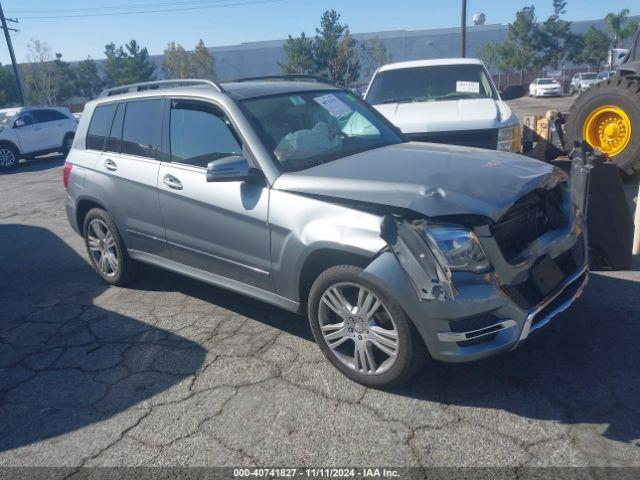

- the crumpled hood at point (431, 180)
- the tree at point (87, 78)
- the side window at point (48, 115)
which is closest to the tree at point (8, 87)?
the tree at point (87, 78)

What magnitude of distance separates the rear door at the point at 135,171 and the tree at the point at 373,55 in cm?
5441

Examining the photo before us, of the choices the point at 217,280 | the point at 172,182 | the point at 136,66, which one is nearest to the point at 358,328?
the point at 217,280

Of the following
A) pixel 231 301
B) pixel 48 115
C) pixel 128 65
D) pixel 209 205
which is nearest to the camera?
pixel 209 205

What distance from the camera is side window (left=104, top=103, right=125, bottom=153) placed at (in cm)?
506

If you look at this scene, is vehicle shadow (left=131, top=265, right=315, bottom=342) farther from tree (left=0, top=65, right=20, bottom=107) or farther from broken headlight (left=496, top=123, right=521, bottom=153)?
tree (left=0, top=65, right=20, bottom=107)

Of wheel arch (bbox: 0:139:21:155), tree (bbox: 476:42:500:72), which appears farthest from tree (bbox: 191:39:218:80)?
wheel arch (bbox: 0:139:21:155)

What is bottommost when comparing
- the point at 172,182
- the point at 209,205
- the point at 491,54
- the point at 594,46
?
the point at 491,54

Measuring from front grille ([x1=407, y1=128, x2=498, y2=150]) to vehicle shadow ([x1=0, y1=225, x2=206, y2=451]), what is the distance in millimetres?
3678

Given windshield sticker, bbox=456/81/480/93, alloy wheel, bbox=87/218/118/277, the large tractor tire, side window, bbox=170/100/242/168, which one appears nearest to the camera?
side window, bbox=170/100/242/168

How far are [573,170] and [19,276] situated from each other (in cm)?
574

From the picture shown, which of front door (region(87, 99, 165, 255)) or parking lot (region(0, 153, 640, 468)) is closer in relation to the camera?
parking lot (region(0, 153, 640, 468))

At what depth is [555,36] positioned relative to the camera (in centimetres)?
5184

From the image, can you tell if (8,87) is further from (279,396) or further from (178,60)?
(279,396)

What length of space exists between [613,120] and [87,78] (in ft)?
174
